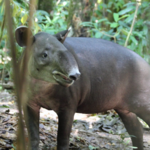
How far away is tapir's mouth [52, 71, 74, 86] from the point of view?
104 inches

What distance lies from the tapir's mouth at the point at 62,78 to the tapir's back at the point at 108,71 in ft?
2.43

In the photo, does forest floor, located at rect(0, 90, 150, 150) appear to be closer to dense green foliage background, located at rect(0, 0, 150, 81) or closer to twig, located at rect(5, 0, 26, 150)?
dense green foliage background, located at rect(0, 0, 150, 81)

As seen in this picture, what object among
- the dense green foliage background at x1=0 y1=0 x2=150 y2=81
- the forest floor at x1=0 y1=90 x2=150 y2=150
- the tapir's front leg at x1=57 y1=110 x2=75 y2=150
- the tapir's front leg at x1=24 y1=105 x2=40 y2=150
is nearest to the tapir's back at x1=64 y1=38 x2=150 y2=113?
the tapir's front leg at x1=57 y1=110 x2=75 y2=150

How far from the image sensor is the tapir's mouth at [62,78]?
8.66 feet

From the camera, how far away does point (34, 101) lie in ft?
10.5

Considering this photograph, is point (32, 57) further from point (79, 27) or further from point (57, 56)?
point (79, 27)

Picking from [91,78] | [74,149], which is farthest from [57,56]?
[74,149]

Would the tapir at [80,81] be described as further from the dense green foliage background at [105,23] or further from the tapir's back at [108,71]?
the dense green foliage background at [105,23]

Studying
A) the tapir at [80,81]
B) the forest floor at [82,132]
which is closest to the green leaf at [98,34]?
the forest floor at [82,132]

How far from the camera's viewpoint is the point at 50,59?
2768 millimetres

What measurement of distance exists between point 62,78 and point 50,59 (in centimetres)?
25

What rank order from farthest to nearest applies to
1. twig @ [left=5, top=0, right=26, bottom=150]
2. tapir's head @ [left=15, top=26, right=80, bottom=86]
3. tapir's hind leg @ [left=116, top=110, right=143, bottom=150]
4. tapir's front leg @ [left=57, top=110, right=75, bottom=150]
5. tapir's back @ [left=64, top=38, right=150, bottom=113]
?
tapir's hind leg @ [left=116, top=110, right=143, bottom=150], tapir's back @ [left=64, top=38, right=150, bottom=113], tapir's front leg @ [left=57, top=110, right=75, bottom=150], tapir's head @ [left=15, top=26, right=80, bottom=86], twig @ [left=5, top=0, right=26, bottom=150]

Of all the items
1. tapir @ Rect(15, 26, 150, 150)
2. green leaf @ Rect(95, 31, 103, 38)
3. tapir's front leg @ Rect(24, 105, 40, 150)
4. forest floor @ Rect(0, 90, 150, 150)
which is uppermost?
green leaf @ Rect(95, 31, 103, 38)

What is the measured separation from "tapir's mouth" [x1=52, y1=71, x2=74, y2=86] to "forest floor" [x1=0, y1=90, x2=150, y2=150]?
28.2 inches
